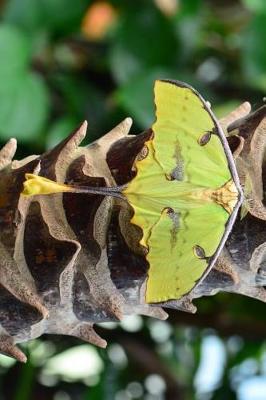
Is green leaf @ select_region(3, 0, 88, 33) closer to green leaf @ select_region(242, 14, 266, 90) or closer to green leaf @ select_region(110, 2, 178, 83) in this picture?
green leaf @ select_region(110, 2, 178, 83)

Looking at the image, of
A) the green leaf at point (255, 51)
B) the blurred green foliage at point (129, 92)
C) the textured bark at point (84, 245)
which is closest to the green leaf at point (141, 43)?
the blurred green foliage at point (129, 92)

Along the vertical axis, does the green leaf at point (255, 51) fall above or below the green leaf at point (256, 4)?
below

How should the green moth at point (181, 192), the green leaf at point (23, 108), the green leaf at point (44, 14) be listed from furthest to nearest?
1. the green leaf at point (44, 14)
2. the green leaf at point (23, 108)
3. the green moth at point (181, 192)

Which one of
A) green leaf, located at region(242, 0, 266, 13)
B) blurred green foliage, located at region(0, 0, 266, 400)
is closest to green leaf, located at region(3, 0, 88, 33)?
blurred green foliage, located at region(0, 0, 266, 400)

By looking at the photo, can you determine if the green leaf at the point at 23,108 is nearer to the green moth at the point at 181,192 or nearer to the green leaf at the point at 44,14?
the green leaf at the point at 44,14

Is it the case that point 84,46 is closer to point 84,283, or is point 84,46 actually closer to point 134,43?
point 134,43

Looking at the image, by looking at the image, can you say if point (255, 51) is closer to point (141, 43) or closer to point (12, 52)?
point (141, 43)

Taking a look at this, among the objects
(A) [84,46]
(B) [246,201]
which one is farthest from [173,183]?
(A) [84,46]
